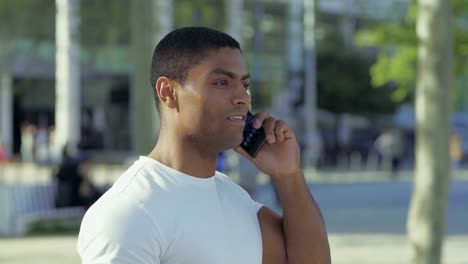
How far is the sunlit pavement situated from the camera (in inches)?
448

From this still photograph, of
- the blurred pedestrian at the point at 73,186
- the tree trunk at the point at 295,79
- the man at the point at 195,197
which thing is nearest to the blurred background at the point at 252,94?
the blurred pedestrian at the point at 73,186

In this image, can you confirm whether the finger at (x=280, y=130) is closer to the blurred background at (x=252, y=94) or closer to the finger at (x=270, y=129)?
the finger at (x=270, y=129)

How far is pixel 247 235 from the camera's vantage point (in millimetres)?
2326

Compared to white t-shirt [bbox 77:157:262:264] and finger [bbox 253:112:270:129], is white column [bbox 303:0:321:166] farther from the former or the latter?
white t-shirt [bbox 77:157:262:264]

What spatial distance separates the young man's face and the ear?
2cm

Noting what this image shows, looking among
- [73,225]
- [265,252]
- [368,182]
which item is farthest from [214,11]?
[368,182]

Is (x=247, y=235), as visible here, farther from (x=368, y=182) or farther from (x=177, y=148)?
(x=368, y=182)

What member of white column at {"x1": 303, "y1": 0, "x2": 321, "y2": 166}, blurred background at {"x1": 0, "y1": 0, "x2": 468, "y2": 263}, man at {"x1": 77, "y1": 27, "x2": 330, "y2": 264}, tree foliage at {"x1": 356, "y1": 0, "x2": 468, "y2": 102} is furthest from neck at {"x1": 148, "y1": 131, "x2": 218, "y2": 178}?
white column at {"x1": 303, "y1": 0, "x2": 321, "y2": 166}

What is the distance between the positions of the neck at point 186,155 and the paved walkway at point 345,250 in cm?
865

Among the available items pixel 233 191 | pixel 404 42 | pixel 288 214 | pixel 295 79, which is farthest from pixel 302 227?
pixel 295 79

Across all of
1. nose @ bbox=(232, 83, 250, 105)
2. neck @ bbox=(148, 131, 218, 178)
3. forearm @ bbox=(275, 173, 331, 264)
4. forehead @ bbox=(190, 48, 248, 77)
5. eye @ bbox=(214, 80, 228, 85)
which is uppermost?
forehead @ bbox=(190, 48, 248, 77)

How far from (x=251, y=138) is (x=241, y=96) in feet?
0.86

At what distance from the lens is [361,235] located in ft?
45.0

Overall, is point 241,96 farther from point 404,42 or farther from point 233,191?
point 404,42
